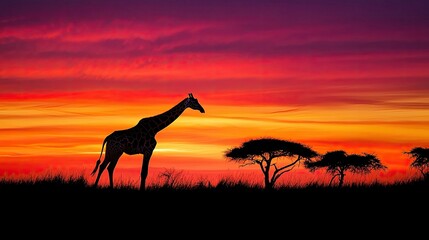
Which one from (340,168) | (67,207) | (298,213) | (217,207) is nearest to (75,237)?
(67,207)

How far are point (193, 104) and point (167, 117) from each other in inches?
44.7

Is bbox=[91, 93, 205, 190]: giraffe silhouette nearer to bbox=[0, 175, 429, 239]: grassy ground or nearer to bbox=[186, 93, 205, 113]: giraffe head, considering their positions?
bbox=[186, 93, 205, 113]: giraffe head

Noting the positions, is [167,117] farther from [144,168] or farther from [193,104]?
[144,168]

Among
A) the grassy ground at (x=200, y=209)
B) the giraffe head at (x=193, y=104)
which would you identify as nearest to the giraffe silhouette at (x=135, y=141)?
the giraffe head at (x=193, y=104)

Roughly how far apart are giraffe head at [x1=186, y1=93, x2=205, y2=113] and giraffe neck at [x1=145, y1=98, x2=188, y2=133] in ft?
0.63

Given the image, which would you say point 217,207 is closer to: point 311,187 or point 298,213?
point 298,213

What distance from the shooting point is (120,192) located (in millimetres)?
22938

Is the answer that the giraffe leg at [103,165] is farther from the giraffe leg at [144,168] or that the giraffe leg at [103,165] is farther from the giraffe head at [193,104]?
the giraffe head at [193,104]

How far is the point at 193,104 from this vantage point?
2778 cm

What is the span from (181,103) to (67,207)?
9084mm

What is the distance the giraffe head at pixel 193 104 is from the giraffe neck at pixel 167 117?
192mm

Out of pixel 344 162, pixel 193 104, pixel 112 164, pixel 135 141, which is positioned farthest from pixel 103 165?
pixel 344 162

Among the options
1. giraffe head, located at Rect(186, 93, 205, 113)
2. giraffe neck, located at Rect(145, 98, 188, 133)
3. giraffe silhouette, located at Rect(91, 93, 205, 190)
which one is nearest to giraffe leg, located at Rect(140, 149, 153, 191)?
giraffe silhouette, located at Rect(91, 93, 205, 190)

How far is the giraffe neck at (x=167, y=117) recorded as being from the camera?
27.5 m
